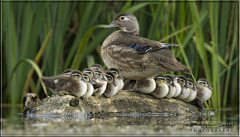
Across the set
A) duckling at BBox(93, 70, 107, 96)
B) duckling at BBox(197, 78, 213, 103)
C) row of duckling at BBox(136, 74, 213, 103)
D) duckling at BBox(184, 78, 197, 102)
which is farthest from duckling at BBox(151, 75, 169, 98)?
duckling at BBox(93, 70, 107, 96)

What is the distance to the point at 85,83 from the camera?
200 inches

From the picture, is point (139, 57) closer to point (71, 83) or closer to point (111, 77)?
point (111, 77)

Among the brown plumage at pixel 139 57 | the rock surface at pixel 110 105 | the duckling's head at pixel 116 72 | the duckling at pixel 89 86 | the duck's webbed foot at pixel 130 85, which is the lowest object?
the rock surface at pixel 110 105

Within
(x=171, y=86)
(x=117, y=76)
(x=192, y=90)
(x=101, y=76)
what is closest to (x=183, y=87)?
(x=192, y=90)

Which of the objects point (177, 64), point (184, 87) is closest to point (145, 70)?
point (177, 64)

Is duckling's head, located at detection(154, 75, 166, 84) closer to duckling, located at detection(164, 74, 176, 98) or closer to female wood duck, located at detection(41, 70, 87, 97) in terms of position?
duckling, located at detection(164, 74, 176, 98)

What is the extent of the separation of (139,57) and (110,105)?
0.92 metres

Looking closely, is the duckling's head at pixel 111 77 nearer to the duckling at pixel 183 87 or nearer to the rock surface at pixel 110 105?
the rock surface at pixel 110 105

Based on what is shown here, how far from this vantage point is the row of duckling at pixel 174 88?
5.92 m

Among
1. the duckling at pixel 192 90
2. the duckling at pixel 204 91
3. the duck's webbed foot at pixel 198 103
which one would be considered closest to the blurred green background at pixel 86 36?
the duckling at pixel 204 91

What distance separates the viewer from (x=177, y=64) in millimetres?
5559

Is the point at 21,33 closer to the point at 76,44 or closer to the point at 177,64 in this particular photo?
the point at 76,44

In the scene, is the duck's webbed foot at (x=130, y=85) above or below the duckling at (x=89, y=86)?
above

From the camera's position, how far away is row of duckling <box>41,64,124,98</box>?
5.08 metres
